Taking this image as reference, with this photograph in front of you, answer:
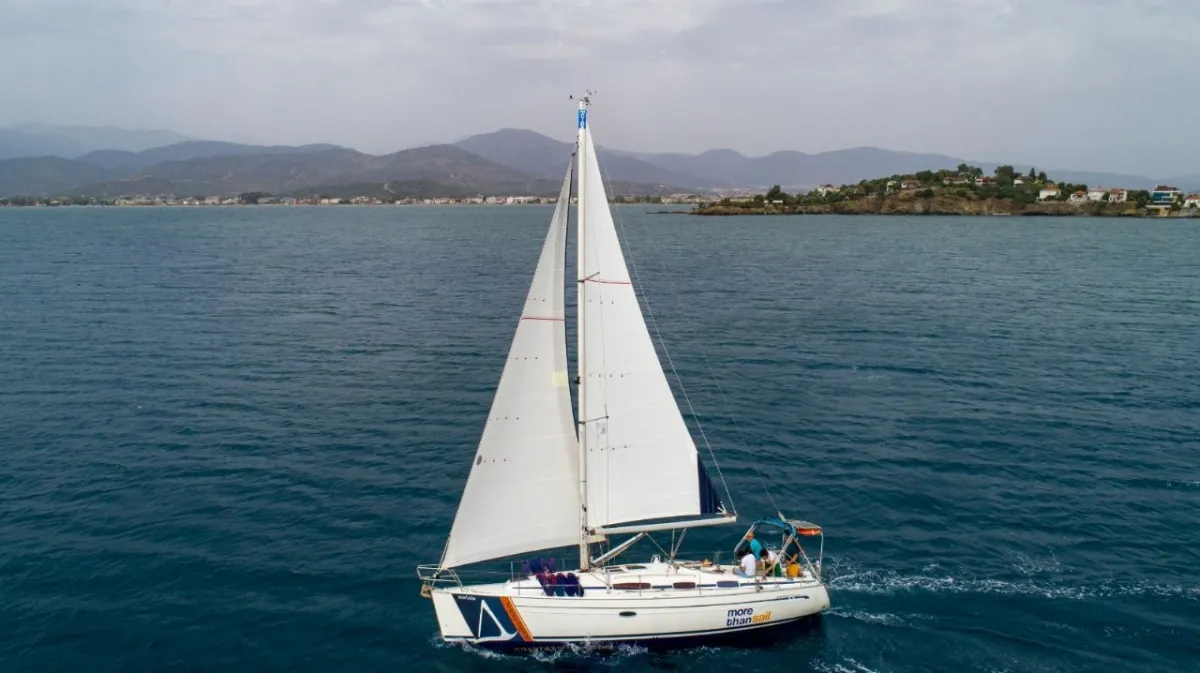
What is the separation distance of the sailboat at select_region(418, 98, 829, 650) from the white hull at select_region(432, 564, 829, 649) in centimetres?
4

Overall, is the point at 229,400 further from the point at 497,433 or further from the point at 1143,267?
the point at 1143,267

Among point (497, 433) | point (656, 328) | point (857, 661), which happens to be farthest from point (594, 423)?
point (656, 328)

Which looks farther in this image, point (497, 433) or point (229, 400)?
point (229, 400)

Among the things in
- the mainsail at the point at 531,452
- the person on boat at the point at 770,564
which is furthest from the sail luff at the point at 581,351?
the person on boat at the point at 770,564

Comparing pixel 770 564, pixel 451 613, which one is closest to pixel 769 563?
pixel 770 564

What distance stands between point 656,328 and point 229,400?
33789mm

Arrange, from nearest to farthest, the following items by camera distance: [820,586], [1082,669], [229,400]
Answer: [1082,669], [820,586], [229,400]

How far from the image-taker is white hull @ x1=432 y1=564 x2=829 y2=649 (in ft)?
77.0

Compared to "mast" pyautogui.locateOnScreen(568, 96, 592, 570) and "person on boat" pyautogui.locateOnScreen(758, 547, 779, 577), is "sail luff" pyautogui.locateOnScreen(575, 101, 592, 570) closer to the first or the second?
"mast" pyautogui.locateOnScreen(568, 96, 592, 570)

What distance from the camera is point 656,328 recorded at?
65250 mm

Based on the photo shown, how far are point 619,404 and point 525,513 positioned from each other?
481 centimetres

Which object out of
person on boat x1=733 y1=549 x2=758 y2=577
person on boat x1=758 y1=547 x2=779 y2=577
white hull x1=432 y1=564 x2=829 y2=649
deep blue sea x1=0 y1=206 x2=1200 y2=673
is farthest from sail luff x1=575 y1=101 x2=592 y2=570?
person on boat x1=758 y1=547 x2=779 y2=577

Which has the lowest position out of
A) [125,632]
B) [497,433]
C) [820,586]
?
[125,632]

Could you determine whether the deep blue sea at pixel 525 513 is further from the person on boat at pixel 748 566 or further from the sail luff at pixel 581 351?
the sail luff at pixel 581 351
